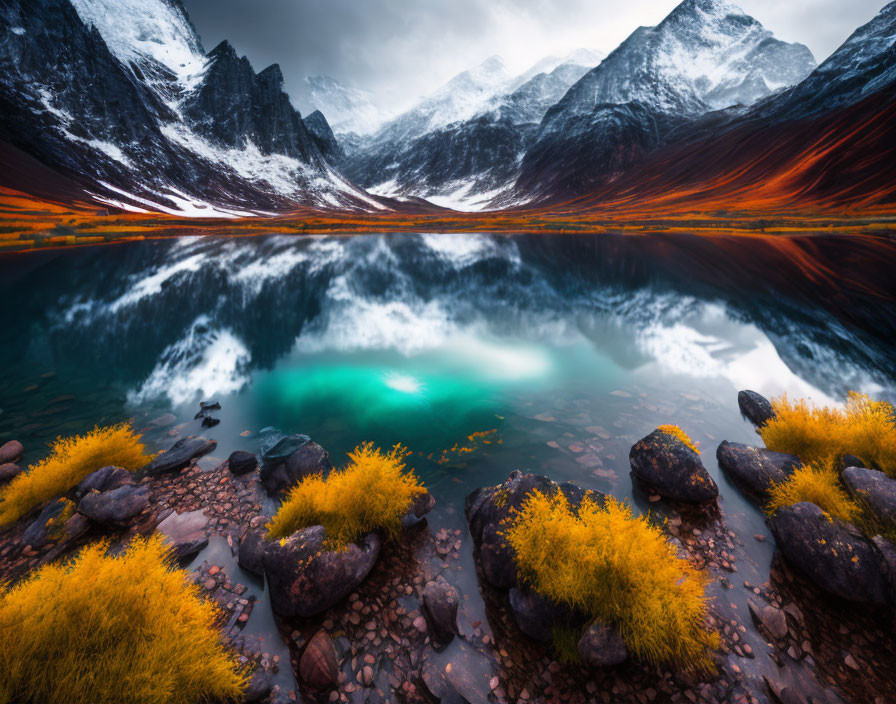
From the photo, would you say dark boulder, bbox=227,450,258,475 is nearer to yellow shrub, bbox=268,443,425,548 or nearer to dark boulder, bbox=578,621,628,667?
yellow shrub, bbox=268,443,425,548

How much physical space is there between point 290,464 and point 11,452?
6.66 m

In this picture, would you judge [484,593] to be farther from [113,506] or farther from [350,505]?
[113,506]

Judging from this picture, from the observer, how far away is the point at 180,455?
8195 millimetres

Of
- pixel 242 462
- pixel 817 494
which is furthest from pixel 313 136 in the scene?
pixel 817 494

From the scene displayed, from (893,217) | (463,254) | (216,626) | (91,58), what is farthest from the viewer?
(91,58)

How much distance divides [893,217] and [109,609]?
9068cm

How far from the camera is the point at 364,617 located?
4961 mm

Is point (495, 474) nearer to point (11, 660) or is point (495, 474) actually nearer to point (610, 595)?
point (610, 595)

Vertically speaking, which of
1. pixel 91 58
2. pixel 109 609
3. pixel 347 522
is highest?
pixel 91 58

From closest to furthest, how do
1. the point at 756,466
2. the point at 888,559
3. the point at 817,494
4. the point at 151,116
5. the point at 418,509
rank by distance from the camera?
the point at 888,559
the point at 817,494
the point at 418,509
the point at 756,466
the point at 151,116

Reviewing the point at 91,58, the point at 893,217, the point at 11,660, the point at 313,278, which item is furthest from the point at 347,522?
the point at 91,58

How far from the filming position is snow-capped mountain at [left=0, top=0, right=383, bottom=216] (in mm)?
102500

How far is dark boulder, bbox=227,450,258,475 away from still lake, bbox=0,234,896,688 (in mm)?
1058

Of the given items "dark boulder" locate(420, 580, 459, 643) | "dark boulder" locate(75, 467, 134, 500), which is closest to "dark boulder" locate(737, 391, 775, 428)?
"dark boulder" locate(420, 580, 459, 643)
